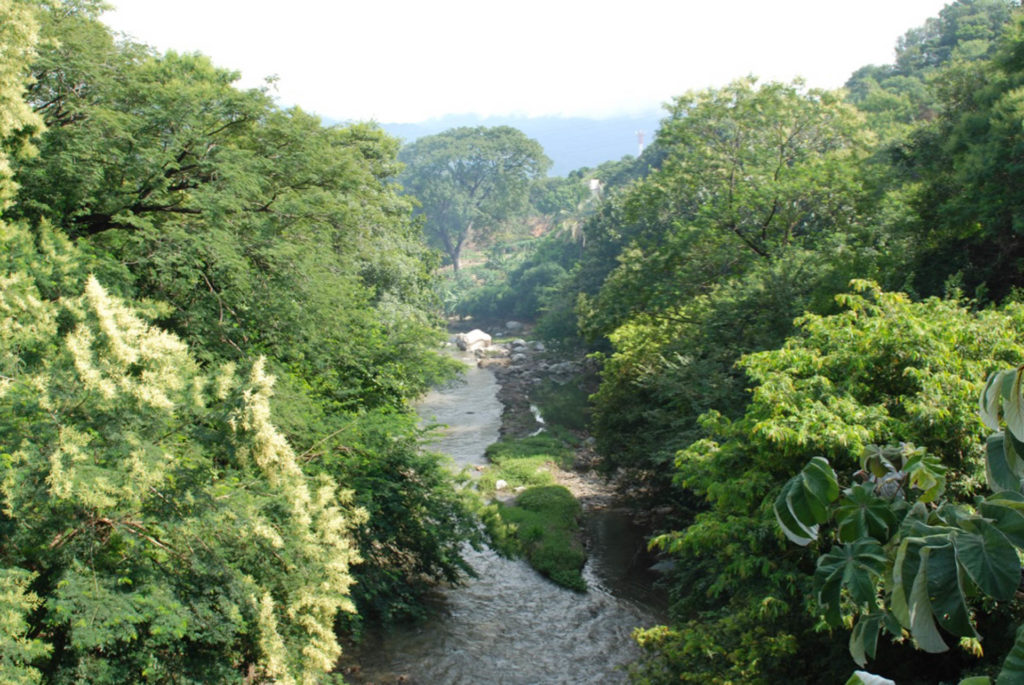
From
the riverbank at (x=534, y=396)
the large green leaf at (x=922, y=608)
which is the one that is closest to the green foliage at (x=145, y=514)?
the large green leaf at (x=922, y=608)

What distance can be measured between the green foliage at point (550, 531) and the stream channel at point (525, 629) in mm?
258

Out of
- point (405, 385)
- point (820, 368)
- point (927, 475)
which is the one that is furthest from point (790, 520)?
point (405, 385)

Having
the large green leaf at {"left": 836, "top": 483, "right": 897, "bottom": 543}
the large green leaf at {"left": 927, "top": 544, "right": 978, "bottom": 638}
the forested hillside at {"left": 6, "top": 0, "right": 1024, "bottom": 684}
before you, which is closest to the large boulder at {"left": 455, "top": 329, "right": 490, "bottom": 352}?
the forested hillside at {"left": 6, "top": 0, "right": 1024, "bottom": 684}

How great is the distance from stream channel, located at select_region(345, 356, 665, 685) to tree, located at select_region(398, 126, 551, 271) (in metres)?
62.2

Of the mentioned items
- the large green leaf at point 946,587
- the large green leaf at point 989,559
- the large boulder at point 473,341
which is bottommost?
the large boulder at point 473,341

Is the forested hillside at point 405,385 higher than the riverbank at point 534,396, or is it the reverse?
the forested hillside at point 405,385

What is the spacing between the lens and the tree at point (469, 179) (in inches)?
3061

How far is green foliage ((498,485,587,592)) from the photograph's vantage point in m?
15.9

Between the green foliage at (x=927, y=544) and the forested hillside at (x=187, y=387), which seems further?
the forested hillside at (x=187, y=387)

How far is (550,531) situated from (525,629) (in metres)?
4.72

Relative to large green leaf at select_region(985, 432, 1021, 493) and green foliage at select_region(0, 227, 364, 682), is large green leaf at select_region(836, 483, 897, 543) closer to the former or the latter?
large green leaf at select_region(985, 432, 1021, 493)

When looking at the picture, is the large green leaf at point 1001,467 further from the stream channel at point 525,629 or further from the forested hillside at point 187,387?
the stream channel at point 525,629

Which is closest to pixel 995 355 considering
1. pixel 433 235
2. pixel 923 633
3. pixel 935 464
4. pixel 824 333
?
pixel 824 333

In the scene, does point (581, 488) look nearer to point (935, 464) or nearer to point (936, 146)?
point (936, 146)
